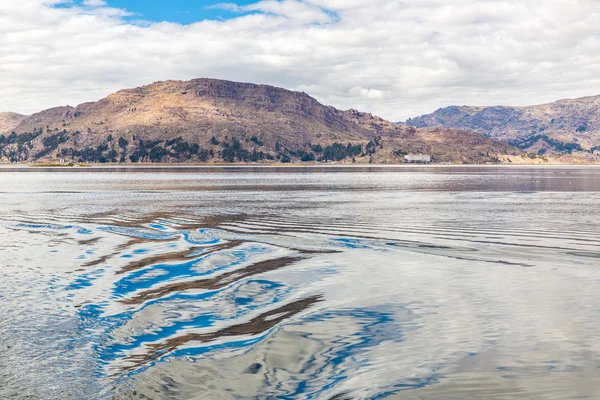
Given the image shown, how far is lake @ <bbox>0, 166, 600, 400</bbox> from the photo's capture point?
41.1 ft

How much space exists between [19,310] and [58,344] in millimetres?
4232

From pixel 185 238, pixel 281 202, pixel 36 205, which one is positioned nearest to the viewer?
pixel 185 238

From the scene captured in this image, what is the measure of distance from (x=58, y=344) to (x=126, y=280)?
8.28 metres

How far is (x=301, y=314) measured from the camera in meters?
18.1

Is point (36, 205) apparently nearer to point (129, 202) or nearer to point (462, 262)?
point (129, 202)

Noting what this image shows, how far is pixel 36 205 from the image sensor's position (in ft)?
200

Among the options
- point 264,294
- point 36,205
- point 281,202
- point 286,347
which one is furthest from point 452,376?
point 36,205

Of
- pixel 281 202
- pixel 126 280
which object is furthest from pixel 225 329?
pixel 281 202

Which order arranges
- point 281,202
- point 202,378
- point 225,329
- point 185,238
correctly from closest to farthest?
point 202,378
point 225,329
point 185,238
point 281,202

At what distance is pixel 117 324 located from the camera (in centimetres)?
1691

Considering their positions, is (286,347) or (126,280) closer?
(286,347)

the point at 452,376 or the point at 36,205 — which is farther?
the point at 36,205

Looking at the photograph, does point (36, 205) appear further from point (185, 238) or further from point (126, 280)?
point (126, 280)

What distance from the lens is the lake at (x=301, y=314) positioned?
1253cm
